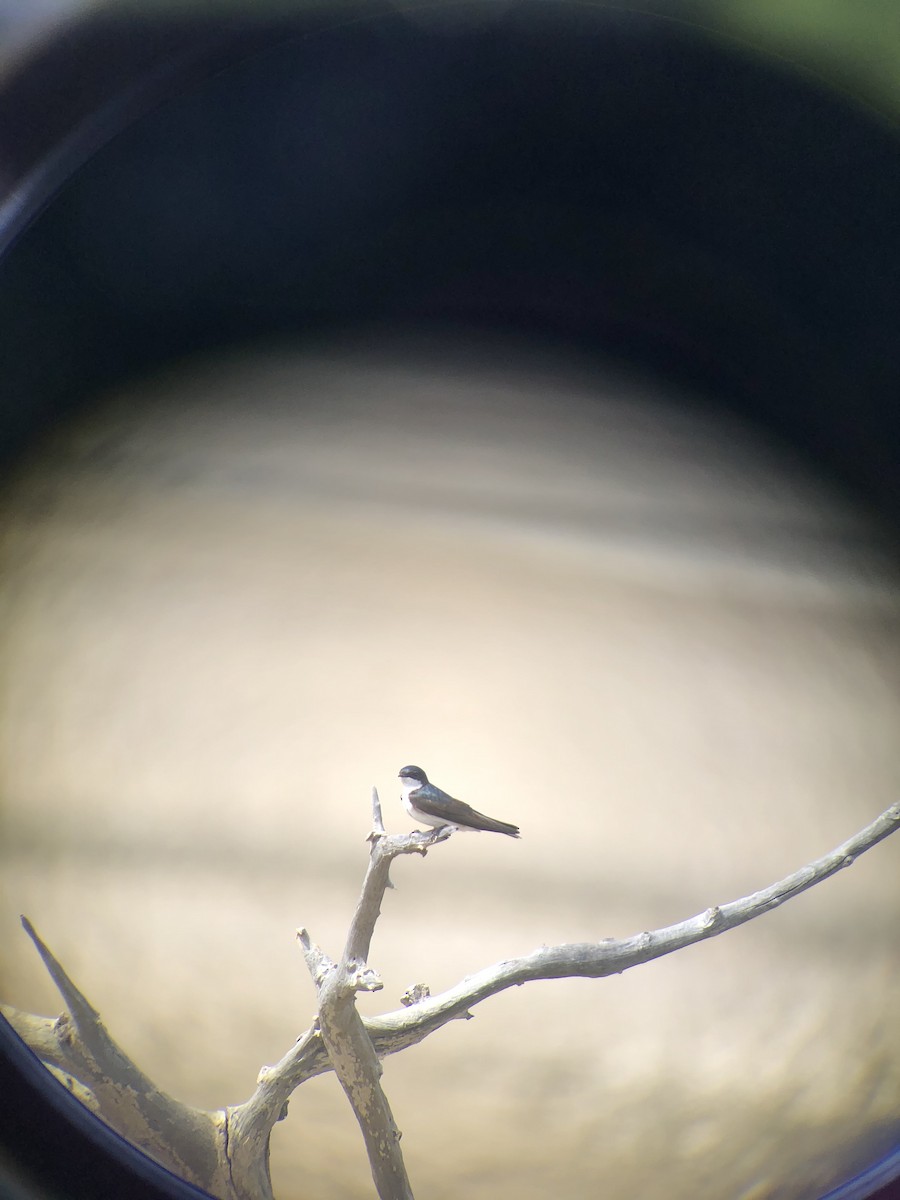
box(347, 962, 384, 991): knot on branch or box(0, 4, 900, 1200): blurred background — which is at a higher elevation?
box(0, 4, 900, 1200): blurred background

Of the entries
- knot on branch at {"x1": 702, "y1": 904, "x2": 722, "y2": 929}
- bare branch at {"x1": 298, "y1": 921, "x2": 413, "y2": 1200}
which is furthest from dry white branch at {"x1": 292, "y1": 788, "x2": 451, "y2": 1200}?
knot on branch at {"x1": 702, "y1": 904, "x2": 722, "y2": 929}

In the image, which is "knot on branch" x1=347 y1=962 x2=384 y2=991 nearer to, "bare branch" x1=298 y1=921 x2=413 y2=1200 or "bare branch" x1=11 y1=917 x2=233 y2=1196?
"bare branch" x1=298 y1=921 x2=413 y2=1200

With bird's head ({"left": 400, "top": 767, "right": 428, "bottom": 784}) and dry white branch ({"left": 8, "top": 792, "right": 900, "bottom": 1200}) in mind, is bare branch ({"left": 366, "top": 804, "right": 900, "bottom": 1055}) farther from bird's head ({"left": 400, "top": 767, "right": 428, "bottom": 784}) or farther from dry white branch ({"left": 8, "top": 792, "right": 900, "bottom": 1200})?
bird's head ({"left": 400, "top": 767, "right": 428, "bottom": 784})

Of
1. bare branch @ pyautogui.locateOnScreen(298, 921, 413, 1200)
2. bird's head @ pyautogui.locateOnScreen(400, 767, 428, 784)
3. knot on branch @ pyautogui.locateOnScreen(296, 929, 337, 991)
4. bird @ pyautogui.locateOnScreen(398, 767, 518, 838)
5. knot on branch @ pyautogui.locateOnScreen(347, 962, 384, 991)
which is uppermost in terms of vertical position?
bird's head @ pyautogui.locateOnScreen(400, 767, 428, 784)

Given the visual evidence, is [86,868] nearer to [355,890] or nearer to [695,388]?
[355,890]

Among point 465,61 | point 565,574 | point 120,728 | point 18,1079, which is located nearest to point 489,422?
point 565,574

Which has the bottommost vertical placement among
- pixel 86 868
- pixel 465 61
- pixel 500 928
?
pixel 500 928

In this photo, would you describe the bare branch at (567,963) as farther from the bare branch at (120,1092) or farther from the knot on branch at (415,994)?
the bare branch at (120,1092)

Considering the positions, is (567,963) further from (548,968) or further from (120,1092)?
(120,1092)

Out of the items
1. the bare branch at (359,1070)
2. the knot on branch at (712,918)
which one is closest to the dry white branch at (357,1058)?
the bare branch at (359,1070)
